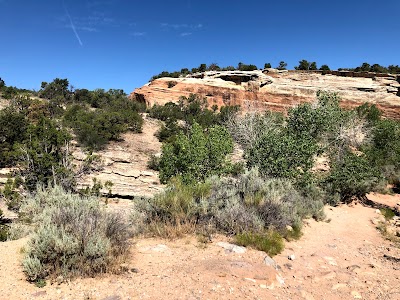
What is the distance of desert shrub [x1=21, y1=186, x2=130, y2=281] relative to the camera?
13.8 ft

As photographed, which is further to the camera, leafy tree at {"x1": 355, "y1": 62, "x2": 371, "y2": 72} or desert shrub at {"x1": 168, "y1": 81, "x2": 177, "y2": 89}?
leafy tree at {"x1": 355, "y1": 62, "x2": 371, "y2": 72}

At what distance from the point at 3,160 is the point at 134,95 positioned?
33.0m

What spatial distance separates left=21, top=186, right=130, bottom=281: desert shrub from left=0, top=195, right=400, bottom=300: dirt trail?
0.62 ft

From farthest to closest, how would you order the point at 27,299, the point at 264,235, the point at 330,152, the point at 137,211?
1. the point at 330,152
2. the point at 137,211
3. the point at 264,235
4. the point at 27,299

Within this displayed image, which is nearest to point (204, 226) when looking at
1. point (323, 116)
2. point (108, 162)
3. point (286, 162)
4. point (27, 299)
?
point (27, 299)

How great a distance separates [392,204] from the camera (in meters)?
12.7

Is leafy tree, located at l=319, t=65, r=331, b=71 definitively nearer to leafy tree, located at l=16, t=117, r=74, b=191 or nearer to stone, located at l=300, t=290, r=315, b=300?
leafy tree, located at l=16, t=117, r=74, b=191

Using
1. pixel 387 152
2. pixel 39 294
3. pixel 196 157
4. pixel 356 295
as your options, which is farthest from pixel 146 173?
pixel 387 152

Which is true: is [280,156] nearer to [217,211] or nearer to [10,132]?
[217,211]

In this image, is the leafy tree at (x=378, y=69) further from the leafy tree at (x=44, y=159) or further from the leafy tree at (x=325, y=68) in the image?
the leafy tree at (x=44, y=159)

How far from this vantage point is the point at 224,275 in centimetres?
458

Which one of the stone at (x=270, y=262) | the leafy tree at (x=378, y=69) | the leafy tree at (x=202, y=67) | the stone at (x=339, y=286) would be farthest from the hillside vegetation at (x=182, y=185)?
the leafy tree at (x=202, y=67)

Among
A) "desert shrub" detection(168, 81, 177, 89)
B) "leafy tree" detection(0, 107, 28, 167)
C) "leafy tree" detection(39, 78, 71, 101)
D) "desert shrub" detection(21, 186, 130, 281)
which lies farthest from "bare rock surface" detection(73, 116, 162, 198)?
"desert shrub" detection(168, 81, 177, 89)

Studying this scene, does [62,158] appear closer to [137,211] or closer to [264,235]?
[137,211]
